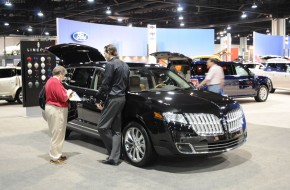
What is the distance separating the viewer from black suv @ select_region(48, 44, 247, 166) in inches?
205

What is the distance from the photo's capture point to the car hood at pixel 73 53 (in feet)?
28.0

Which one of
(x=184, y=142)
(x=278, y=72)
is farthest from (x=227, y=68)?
(x=184, y=142)

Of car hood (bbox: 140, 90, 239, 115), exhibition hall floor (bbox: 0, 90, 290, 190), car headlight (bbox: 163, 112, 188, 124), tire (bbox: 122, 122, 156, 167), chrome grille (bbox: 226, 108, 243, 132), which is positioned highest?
car hood (bbox: 140, 90, 239, 115)

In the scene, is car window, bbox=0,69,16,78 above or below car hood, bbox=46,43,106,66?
below

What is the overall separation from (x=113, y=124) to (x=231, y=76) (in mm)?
8022

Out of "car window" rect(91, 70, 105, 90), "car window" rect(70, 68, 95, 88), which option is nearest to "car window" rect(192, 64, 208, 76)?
"car window" rect(70, 68, 95, 88)

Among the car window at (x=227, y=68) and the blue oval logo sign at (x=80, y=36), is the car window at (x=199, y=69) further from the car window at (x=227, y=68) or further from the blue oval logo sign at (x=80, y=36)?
the blue oval logo sign at (x=80, y=36)

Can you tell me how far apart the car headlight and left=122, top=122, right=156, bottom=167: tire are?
1.40ft

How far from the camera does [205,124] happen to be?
208 inches

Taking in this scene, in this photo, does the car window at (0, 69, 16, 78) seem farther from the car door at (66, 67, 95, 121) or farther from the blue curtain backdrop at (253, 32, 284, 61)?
the blue curtain backdrop at (253, 32, 284, 61)

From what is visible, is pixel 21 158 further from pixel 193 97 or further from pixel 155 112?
pixel 193 97

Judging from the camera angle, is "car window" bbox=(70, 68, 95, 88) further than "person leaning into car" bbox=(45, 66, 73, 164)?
Yes

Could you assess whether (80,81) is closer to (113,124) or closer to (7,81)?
(113,124)

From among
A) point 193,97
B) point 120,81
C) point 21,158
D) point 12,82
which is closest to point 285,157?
point 193,97
